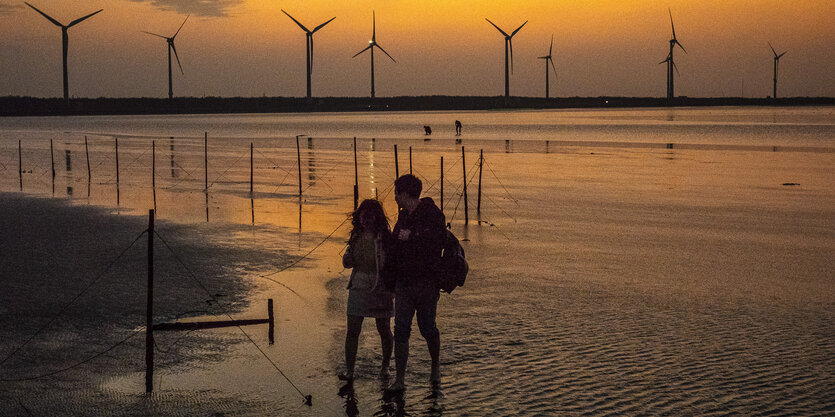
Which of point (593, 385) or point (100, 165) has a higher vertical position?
point (100, 165)

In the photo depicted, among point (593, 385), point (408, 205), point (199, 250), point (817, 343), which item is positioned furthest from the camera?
point (199, 250)

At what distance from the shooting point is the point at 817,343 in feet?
34.5

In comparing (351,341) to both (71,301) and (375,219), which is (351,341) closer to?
(375,219)

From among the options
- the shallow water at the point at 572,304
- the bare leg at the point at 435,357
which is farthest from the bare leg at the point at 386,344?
the bare leg at the point at 435,357

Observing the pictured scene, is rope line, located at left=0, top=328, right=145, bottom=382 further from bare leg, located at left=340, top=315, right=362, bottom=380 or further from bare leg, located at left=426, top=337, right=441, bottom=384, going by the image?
bare leg, located at left=426, top=337, right=441, bottom=384

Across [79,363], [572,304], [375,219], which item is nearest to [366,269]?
[375,219]

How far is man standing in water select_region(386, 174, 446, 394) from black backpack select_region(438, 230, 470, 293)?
0.20 feet

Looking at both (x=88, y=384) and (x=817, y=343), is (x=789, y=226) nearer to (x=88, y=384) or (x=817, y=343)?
(x=817, y=343)

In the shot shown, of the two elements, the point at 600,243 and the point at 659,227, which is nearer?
the point at 600,243

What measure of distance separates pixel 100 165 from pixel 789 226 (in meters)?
34.4

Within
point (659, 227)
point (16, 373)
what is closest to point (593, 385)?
point (16, 373)

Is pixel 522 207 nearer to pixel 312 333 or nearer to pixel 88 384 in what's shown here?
pixel 312 333

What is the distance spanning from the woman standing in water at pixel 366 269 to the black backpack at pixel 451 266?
1.90 feet

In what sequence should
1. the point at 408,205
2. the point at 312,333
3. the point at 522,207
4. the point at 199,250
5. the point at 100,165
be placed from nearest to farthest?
1. the point at 408,205
2. the point at 312,333
3. the point at 199,250
4. the point at 522,207
5. the point at 100,165
